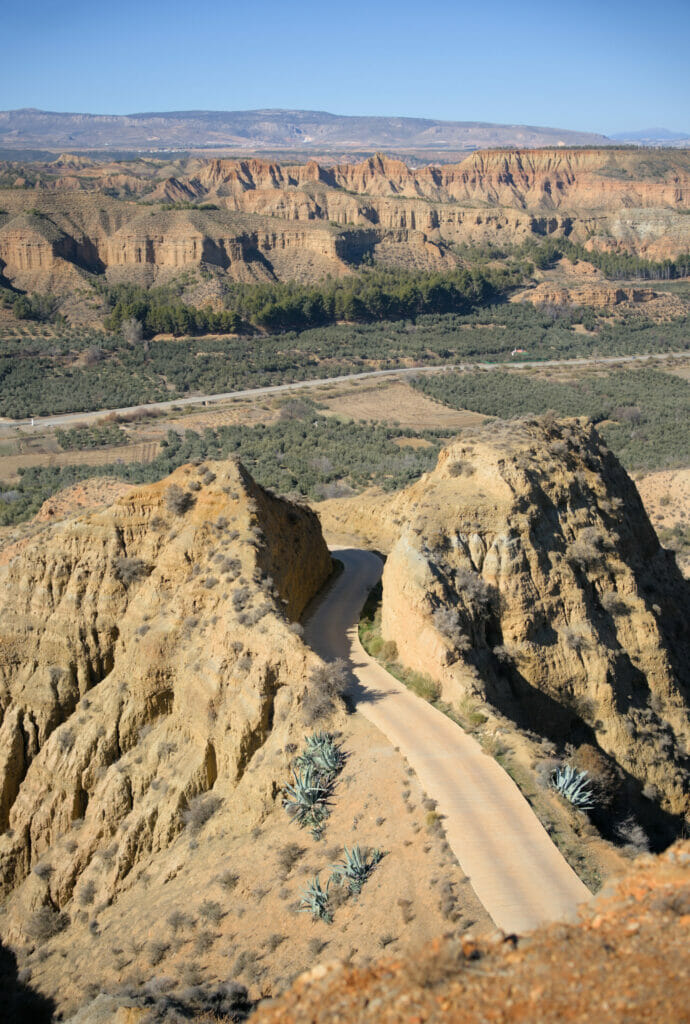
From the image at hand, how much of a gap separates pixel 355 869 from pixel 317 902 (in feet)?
2.53

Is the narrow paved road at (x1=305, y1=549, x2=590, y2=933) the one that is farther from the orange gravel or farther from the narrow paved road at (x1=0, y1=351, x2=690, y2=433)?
the narrow paved road at (x1=0, y1=351, x2=690, y2=433)

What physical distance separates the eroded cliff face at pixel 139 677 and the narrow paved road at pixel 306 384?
57.5 m

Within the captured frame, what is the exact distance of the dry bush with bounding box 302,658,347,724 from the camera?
1672 centimetres

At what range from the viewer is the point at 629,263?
14425 centimetres

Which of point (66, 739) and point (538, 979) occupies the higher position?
point (538, 979)

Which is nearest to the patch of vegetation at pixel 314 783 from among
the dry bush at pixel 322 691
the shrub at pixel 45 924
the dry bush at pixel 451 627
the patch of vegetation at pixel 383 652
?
the dry bush at pixel 322 691

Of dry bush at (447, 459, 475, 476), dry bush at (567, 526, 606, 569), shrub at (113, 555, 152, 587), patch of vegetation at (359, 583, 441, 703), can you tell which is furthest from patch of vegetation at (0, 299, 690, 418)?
dry bush at (567, 526, 606, 569)

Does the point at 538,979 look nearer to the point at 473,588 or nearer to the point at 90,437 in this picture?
the point at 473,588

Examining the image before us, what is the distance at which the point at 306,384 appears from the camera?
93000mm

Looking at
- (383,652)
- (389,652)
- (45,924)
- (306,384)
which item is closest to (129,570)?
(383,652)

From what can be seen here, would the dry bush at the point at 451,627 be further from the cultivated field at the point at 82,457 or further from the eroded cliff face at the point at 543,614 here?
the cultivated field at the point at 82,457

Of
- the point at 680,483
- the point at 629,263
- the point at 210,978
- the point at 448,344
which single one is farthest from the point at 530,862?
the point at 629,263

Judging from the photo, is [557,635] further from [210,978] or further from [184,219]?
[184,219]

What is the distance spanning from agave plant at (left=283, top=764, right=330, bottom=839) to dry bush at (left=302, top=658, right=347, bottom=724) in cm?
129
